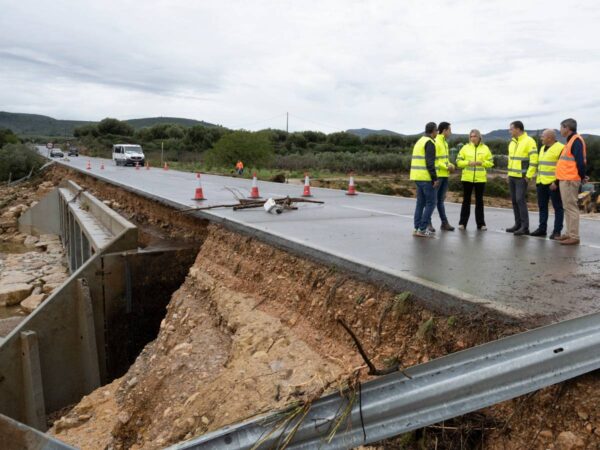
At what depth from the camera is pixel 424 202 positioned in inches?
327

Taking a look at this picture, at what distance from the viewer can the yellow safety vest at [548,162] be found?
26.4 feet

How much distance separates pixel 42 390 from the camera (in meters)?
9.47

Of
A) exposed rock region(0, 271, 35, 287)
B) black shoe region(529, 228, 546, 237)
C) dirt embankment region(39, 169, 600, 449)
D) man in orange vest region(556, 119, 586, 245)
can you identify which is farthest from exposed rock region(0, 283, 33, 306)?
man in orange vest region(556, 119, 586, 245)

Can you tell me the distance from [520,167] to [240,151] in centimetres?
3436

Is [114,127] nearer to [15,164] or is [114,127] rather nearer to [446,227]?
[15,164]

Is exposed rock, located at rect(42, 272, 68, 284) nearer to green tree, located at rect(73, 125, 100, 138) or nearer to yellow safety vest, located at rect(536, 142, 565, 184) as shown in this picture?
yellow safety vest, located at rect(536, 142, 565, 184)

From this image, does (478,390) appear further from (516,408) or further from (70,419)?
(70,419)

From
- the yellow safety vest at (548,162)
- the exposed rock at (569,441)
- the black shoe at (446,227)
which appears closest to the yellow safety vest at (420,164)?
the black shoe at (446,227)

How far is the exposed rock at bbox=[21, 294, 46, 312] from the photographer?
15.5 meters

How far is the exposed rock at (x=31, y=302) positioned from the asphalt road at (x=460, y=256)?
7.96 meters

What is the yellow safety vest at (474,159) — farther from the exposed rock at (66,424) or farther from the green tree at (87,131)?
the green tree at (87,131)

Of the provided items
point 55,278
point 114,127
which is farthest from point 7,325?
point 114,127

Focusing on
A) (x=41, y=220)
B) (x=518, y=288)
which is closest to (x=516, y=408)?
(x=518, y=288)

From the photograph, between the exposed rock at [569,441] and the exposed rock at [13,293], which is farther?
the exposed rock at [13,293]
